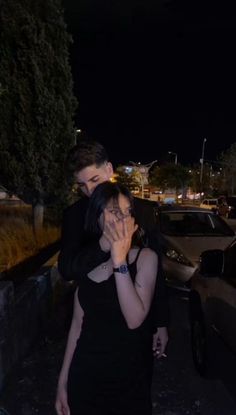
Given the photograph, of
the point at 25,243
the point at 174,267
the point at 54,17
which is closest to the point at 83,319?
the point at 174,267

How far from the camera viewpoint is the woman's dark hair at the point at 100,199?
8.09 feet

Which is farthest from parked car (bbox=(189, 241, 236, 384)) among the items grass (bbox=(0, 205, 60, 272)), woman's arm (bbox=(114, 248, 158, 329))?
grass (bbox=(0, 205, 60, 272))

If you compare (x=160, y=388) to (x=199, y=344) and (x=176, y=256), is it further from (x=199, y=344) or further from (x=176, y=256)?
(x=176, y=256)

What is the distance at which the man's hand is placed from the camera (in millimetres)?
2812

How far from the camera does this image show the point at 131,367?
2455 millimetres

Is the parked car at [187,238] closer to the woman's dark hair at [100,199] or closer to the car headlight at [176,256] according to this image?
the car headlight at [176,256]

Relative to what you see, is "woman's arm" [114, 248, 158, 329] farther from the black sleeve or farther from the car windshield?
the car windshield

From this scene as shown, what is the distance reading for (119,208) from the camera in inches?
95.1

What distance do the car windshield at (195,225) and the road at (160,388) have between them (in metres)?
4.37

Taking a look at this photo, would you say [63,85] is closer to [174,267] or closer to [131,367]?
[174,267]

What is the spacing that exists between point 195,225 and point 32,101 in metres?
6.15

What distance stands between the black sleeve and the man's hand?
51 centimetres

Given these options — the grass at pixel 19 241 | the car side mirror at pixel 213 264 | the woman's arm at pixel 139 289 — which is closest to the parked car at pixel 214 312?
the car side mirror at pixel 213 264

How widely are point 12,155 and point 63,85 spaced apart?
2.35 meters
